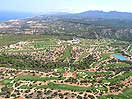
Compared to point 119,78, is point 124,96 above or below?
below

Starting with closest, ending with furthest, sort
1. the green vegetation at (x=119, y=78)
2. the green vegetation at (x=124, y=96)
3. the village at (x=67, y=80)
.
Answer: the green vegetation at (x=124, y=96), the village at (x=67, y=80), the green vegetation at (x=119, y=78)

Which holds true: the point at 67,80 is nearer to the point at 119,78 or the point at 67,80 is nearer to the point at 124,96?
the point at 119,78

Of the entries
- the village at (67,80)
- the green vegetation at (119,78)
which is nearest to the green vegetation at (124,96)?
the village at (67,80)

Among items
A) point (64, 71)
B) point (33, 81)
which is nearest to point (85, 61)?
point (64, 71)

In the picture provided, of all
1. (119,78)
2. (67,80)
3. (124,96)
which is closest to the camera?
(124,96)

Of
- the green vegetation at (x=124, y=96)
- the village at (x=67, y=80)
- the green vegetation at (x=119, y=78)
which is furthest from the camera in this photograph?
the green vegetation at (x=119, y=78)

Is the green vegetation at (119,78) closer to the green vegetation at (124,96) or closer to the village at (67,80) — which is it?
the village at (67,80)

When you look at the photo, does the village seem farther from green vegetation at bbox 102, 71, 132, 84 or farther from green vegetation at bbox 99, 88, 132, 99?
green vegetation at bbox 99, 88, 132, 99

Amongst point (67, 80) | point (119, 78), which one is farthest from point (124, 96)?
point (67, 80)

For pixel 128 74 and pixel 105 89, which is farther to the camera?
pixel 128 74

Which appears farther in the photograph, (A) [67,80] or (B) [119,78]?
(B) [119,78]

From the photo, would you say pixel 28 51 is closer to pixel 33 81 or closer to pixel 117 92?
pixel 33 81
